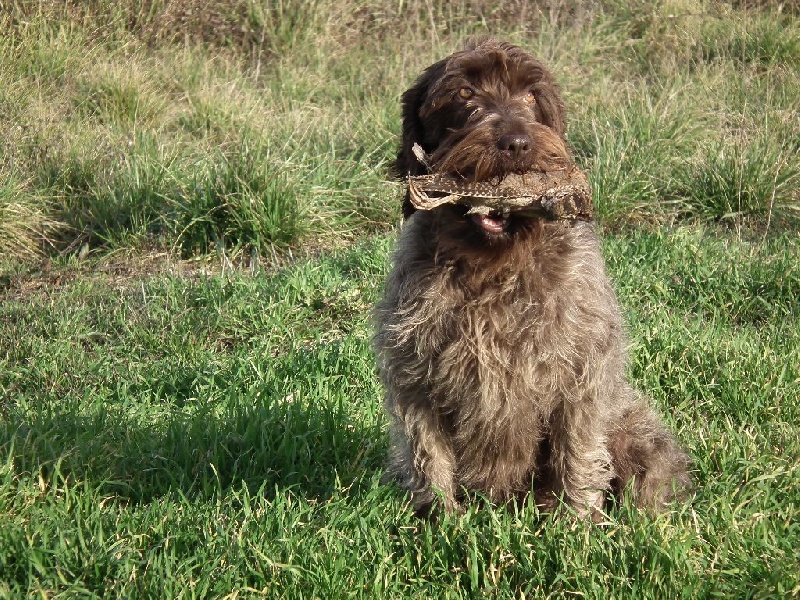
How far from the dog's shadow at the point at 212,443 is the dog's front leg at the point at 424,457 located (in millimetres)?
345

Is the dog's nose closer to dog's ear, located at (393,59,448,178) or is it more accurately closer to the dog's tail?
dog's ear, located at (393,59,448,178)

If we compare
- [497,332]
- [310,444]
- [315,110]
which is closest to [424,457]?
[497,332]

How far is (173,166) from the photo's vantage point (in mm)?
8102

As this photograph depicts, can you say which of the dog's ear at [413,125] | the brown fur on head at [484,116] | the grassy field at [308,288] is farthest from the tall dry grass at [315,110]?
the brown fur on head at [484,116]

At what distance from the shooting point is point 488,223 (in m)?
3.82

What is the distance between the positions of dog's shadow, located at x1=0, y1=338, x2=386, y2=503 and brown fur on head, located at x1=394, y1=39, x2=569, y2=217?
1.31m

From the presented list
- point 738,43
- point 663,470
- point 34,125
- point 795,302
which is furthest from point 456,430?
point 738,43

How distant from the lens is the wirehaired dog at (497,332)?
391 cm

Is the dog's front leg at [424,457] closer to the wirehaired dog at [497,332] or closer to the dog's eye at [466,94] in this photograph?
the wirehaired dog at [497,332]

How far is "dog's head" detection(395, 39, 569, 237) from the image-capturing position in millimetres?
3756

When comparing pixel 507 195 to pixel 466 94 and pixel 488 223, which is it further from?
pixel 466 94

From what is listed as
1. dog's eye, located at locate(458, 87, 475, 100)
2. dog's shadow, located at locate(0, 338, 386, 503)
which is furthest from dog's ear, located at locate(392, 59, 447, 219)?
dog's shadow, located at locate(0, 338, 386, 503)

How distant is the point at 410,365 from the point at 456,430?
0.33m

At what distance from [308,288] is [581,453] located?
9.61 feet
